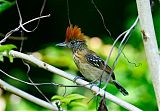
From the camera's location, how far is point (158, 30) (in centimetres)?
401

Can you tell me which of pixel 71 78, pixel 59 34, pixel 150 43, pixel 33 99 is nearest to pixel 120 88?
pixel 71 78

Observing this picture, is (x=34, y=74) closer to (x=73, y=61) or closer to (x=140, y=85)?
(x=73, y=61)

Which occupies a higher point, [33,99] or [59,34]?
[33,99]

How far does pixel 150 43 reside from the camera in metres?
1.91

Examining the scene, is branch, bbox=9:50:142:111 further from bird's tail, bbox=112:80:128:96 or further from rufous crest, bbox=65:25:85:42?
bird's tail, bbox=112:80:128:96

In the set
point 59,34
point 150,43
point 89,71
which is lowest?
point 59,34

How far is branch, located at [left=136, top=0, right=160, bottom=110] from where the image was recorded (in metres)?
1.89

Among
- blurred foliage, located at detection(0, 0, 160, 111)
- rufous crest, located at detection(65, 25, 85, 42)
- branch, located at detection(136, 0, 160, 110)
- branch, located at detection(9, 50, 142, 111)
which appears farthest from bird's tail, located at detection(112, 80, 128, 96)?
branch, located at detection(136, 0, 160, 110)

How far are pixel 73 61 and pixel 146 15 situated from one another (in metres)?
2.25

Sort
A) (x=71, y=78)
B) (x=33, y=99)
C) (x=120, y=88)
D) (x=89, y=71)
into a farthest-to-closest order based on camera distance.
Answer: (x=89, y=71) → (x=120, y=88) → (x=71, y=78) → (x=33, y=99)

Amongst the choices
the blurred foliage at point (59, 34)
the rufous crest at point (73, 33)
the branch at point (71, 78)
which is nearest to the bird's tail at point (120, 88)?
the blurred foliage at point (59, 34)

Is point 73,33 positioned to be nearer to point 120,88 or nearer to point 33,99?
point 120,88

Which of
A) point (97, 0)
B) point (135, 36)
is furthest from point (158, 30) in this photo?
point (97, 0)

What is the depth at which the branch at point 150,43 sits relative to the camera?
1.89 m
